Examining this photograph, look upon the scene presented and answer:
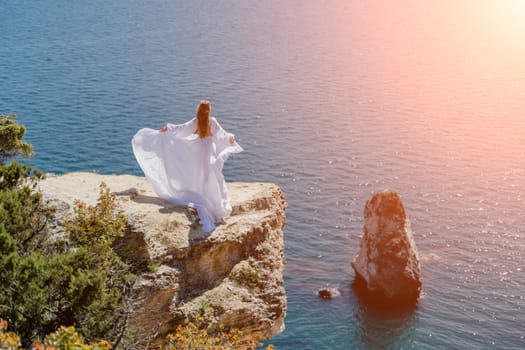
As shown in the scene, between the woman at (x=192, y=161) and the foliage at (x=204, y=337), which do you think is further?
the woman at (x=192, y=161)

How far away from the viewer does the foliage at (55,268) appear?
16.5 m

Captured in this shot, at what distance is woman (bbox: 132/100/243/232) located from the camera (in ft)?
74.1

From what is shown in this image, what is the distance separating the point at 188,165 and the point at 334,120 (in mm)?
56437

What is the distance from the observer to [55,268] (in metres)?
17.2

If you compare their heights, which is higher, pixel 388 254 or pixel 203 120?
pixel 203 120

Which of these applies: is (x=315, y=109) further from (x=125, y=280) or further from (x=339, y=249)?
(x=125, y=280)

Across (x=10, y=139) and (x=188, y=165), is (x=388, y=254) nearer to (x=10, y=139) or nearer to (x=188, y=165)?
(x=188, y=165)

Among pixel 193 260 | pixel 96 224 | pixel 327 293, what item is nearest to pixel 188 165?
pixel 193 260

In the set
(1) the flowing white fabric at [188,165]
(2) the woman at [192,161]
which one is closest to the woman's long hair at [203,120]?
(2) the woman at [192,161]

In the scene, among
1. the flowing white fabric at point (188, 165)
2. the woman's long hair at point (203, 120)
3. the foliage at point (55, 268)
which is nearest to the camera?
the foliage at point (55, 268)

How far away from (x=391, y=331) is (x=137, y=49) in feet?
206

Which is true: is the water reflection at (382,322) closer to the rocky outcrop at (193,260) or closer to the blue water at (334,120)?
the blue water at (334,120)

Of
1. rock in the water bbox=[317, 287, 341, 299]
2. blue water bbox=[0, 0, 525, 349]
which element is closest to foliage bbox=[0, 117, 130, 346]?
blue water bbox=[0, 0, 525, 349]

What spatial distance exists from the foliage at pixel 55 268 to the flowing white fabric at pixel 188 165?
230 centimetres
